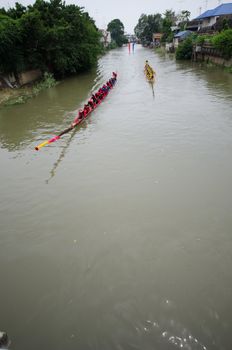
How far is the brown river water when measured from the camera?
4770 mm

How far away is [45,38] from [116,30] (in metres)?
115

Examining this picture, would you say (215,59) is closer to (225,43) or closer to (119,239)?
(225,43)

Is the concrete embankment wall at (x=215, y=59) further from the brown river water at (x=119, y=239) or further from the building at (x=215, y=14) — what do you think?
the brown river water at (x=119, y=239)

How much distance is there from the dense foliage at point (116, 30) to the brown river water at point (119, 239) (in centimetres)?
12855

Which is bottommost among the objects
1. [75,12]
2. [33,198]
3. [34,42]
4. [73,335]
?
[73,335]

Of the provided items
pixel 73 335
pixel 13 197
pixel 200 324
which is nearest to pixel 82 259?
pixel 73 335

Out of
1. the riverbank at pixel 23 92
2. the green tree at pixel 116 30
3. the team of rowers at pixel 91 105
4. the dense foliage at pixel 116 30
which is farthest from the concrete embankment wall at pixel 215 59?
the green tree at pixel 116 30

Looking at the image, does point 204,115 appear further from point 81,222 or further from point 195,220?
point 81,222

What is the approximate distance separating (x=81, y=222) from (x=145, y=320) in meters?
3.27

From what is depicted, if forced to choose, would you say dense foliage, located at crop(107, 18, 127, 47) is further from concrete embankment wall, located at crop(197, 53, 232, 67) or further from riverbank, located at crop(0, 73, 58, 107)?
riverbank, located at crop(0, 73, 58, 107)

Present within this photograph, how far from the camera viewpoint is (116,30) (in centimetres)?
12438

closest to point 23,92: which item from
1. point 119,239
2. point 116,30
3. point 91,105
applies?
point 91,105

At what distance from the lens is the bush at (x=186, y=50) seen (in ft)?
140

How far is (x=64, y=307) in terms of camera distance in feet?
16.9
